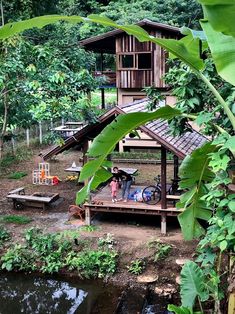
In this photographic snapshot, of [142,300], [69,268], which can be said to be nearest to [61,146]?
[69,268]

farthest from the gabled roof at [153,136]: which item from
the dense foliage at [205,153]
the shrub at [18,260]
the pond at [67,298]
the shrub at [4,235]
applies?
the dense foliage at [205,153]

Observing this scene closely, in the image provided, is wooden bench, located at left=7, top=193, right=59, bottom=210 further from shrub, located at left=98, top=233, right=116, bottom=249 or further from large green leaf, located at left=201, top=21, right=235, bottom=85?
large green leaf, located at left=201, top=21, right=235, bottom=85

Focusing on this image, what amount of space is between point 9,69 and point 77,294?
528cm

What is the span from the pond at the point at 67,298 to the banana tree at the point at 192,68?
3254mm

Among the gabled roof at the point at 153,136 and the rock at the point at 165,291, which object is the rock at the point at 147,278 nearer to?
the rock at the point at 165,291

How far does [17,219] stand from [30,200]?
3.12 feet

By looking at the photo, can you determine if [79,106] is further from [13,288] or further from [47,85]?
[13,288]

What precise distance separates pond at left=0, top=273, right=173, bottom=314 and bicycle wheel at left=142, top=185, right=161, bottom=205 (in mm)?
2692

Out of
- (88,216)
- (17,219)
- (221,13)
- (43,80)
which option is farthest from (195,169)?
(17,219)

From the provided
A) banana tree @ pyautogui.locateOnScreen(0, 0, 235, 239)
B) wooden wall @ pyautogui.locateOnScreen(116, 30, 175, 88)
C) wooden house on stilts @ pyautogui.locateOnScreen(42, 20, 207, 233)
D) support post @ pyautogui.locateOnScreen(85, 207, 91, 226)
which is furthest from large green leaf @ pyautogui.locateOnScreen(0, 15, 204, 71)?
wooden wall @ pyautogui.locateOnScreen(116, 30, 175, 88)

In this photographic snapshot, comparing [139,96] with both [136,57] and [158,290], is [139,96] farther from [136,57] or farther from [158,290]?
[158,290]

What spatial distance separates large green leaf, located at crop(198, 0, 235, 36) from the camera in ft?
8.34

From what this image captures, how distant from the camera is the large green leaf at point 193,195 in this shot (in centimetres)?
500

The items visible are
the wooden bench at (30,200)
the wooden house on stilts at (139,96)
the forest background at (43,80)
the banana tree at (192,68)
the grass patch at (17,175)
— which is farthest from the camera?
the grass patch at (17,175)
